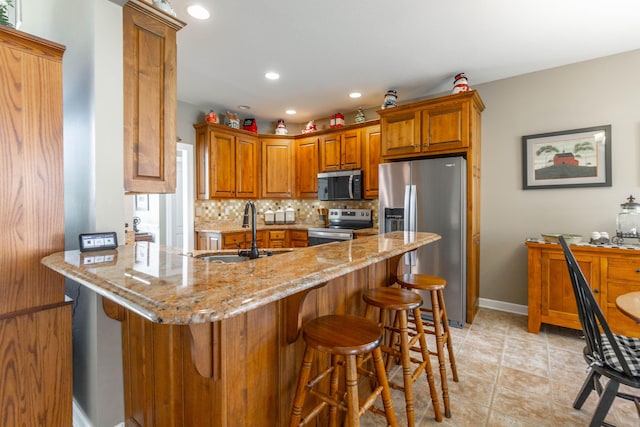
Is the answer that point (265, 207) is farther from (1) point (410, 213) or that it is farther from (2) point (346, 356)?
(2) point (346, 356)

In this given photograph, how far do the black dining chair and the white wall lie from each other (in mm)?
1813

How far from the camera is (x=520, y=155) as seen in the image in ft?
10.9

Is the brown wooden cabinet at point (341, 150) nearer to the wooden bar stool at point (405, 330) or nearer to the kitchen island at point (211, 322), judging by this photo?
the wooden bar stool at point (405, 330)

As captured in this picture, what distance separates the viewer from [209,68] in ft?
10.3

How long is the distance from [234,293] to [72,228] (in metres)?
1.52

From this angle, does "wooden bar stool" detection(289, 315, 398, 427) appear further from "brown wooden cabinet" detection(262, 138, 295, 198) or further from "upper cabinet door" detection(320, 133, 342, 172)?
"brown wooden cabinet" detection(262, 138, 295, 198)

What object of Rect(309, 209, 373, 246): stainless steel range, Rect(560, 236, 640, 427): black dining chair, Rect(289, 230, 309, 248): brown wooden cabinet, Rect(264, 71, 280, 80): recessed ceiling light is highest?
Rect(264, 71, 280, 80): recessed ceiling light

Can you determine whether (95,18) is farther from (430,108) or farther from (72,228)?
(430,108)

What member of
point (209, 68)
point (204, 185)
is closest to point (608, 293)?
point (209, 68)

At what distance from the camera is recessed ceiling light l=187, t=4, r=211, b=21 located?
2.17 metres

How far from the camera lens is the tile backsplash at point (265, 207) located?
14.4 feet

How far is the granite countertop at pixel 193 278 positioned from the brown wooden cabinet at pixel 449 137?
2.29 meters

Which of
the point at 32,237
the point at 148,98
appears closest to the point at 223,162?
the point at 148,98

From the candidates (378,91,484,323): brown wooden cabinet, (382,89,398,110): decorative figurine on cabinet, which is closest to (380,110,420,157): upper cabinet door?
(378,91,484,323): brown wooden cabinet
